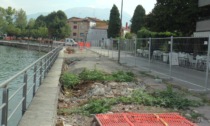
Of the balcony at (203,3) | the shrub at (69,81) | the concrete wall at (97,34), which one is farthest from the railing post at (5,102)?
the concrete wall at (97,34)

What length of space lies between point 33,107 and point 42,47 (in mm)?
76265

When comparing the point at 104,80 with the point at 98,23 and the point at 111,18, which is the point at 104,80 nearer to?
the point at 111,18

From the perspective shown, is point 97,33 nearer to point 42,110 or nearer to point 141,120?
point 42,110

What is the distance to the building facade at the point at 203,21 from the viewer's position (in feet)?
125

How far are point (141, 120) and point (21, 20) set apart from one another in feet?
490

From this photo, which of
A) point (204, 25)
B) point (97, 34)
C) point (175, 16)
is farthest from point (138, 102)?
point (97, 34)

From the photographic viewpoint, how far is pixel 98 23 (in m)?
161

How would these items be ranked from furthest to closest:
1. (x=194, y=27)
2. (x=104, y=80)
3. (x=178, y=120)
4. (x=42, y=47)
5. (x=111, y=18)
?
1. (x=111, y=18)
2. (x=42, y=47)
3. (x=194, y=27)
4. (x=104, y=80)
5. (x=178, y=120)

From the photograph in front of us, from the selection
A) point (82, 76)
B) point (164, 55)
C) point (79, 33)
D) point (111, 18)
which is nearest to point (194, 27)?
point (164, 55)

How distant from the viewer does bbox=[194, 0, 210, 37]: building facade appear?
38.0 meters

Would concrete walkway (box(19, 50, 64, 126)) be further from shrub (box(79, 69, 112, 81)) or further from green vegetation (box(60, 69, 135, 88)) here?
shrub (box(79, 69, 112, 81))

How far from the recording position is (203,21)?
38.8 meters

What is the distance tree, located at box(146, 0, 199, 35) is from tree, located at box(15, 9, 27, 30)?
111267mm

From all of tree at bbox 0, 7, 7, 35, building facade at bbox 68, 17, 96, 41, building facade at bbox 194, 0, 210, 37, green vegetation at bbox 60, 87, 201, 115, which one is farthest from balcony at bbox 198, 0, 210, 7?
building facade at bbox 68, 17, 96, 41
